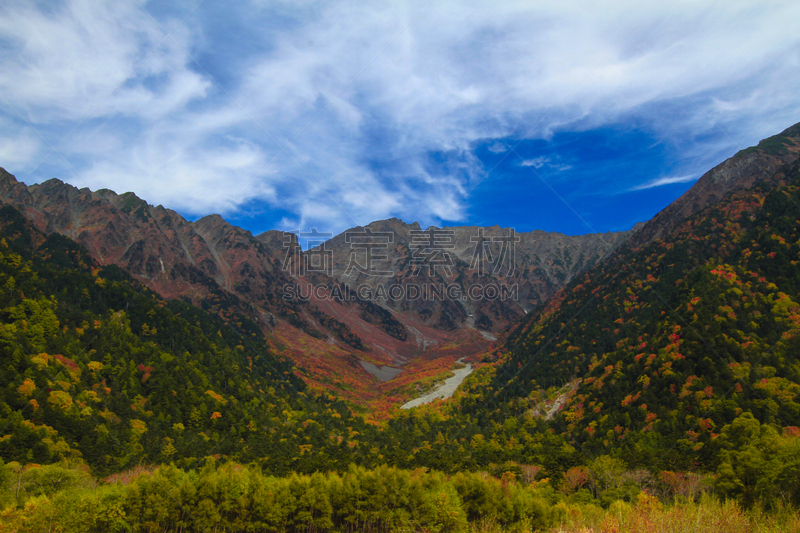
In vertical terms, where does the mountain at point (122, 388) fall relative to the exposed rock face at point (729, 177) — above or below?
below

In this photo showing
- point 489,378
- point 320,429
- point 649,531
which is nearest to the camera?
point 649,531

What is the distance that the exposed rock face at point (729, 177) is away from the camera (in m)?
158

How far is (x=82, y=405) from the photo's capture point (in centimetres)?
7469

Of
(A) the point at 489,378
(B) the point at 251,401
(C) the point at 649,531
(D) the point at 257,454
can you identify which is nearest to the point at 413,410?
(A) the point at 489,378

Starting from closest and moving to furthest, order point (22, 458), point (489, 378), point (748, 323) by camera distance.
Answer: point (22, 458)
point (748, 323)
point (489, 378)

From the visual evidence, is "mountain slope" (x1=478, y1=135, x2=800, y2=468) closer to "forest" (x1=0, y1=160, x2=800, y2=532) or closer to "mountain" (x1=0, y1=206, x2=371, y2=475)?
"forest" (x1=0, y1=160, x2=800, y2=532)

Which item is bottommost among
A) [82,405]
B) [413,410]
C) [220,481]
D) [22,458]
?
[413,410]

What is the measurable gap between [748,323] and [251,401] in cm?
12745

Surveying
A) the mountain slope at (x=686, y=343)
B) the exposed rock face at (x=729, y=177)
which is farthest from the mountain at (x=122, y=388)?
the exposed rock face at (x=729, y=177)

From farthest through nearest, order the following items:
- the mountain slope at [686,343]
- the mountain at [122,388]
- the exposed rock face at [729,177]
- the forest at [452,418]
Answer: the exposed rock face at [729,177] → the mountain at [122,388] → the mountain slope at [686,343] → the forest at [452,418]

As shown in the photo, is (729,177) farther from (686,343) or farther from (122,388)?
(122,388)

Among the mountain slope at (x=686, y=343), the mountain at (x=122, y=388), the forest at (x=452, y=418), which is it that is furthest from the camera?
the mountain at (x=122, y=388)

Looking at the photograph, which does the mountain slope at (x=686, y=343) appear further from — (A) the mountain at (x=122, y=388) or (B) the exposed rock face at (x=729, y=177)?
(A) the mountain at (x=122, y=388)

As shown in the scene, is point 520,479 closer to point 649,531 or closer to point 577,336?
point 649,531
